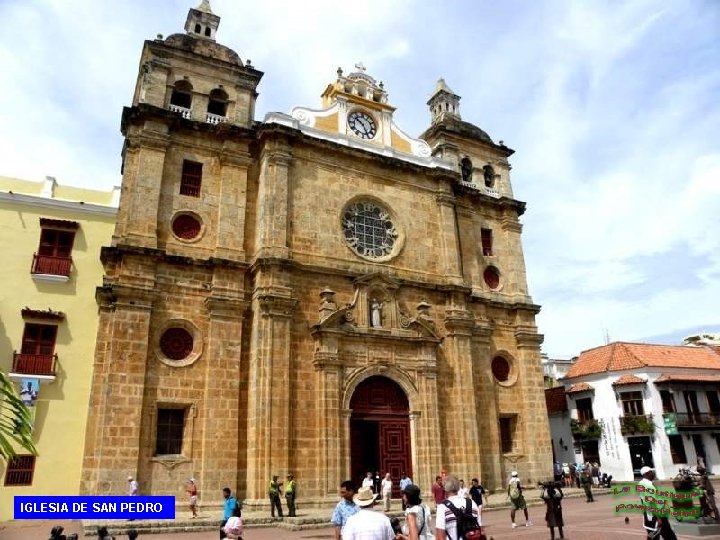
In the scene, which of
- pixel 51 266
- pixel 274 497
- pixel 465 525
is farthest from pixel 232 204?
pixel 465 525

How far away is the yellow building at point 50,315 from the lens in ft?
55.3

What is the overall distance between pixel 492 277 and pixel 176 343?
49.1 feet

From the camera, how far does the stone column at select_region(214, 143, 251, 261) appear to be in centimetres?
1997

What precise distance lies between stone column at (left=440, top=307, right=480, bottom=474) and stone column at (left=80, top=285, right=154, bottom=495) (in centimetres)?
1116

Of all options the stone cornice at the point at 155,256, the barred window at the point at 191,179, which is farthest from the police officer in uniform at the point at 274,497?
the barred window at the point at 191,179

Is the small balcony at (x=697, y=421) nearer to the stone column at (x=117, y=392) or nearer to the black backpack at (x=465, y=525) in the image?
the stone column at (x=117, y=392)

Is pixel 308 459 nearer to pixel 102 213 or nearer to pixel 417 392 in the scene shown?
pixel 417 392

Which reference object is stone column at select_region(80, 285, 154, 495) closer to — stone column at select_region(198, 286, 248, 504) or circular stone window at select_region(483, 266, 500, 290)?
stone column at select_region(198, 286, 248, 504)

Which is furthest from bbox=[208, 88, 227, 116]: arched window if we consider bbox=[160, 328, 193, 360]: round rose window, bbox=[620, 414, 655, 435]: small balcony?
bbox=[620, 414, 655, 435]: small balcony

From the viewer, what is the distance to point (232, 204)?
2064cm

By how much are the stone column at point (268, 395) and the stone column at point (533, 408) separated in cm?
1112

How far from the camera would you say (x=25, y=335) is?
1786cm

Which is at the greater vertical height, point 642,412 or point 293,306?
point 293,306

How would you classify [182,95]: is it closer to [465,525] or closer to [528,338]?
[528,338]
